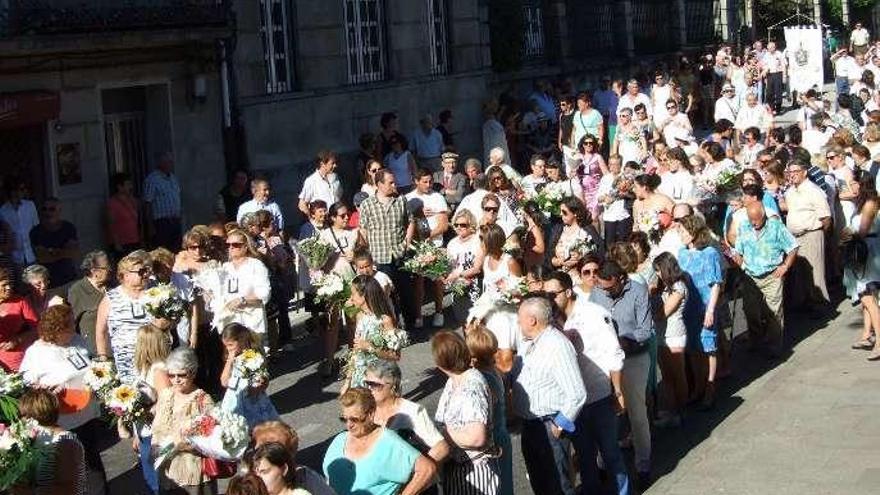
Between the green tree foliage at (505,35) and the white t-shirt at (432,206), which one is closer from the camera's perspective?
the white t-shirt at (432,206)

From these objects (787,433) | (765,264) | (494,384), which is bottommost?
(787,433)

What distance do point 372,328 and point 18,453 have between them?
402 centimetres

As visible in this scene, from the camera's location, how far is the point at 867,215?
53.4 feet

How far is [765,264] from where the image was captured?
637 inches

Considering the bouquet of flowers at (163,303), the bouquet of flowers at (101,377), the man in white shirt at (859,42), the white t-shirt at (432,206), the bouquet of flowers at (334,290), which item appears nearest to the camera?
the bouquet of flowers at (101,377)

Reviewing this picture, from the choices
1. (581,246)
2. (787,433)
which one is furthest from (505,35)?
(787,433)

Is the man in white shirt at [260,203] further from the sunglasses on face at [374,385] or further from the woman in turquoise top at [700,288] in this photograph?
the sunglasses on face at [374,385]

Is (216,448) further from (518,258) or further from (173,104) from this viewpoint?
(173,104)

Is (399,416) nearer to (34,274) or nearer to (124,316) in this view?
(124,316)

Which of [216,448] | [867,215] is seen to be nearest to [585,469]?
[216,448]

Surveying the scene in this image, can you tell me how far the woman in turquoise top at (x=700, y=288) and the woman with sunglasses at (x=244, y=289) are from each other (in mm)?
3518

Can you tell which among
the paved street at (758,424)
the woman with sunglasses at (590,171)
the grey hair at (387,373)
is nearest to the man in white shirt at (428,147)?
the woman with sunglasses at (590,171)

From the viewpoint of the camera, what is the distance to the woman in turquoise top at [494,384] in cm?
1045

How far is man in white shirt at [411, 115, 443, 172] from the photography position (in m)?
25.6
